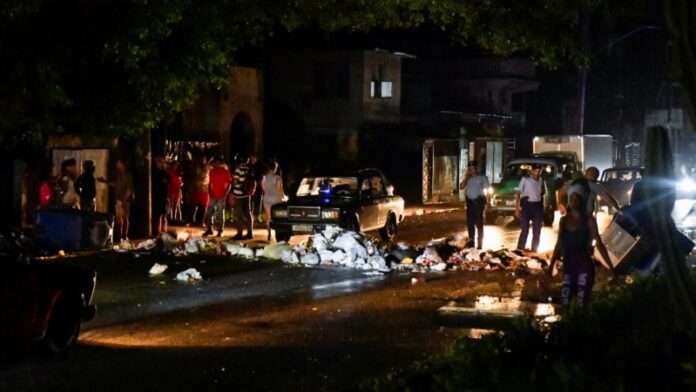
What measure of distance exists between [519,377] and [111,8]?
10612 mm

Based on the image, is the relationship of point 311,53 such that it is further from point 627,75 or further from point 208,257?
point 627,75

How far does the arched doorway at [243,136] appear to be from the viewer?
38.4 meters

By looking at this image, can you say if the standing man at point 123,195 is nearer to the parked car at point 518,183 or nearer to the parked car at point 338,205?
the parked car at point 338,205

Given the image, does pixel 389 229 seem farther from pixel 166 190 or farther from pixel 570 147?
pixel 570 147

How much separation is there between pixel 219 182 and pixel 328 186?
248cm

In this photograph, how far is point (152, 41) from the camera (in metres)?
15.3

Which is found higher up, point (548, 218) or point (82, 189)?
point (82, 189)

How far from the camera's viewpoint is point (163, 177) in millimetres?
23828

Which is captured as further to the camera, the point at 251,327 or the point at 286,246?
the point at 286,246

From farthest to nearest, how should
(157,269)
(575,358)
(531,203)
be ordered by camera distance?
(531,203) → (157,269) → (575,358)

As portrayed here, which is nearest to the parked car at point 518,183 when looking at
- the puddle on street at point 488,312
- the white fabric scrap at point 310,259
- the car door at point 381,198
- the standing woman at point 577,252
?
the car door at point 381,198

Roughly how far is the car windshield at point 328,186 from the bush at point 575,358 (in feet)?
50.9

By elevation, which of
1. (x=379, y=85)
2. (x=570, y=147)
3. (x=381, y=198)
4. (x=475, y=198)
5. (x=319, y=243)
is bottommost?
(x=319, y=243)

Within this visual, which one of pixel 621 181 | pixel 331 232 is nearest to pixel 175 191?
pixel 331 232
